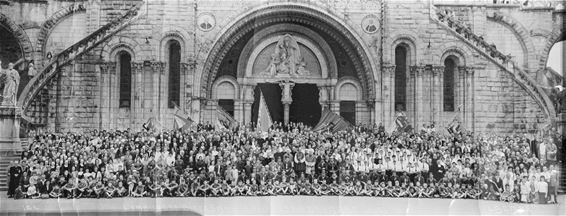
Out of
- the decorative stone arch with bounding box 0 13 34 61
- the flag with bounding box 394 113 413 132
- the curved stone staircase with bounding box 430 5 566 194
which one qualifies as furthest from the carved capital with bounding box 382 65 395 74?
the decorative stone arch with bounding box 0 13 34 61

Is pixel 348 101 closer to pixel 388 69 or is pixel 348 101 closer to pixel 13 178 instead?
pixel 388 69

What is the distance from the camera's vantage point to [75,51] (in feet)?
82.0

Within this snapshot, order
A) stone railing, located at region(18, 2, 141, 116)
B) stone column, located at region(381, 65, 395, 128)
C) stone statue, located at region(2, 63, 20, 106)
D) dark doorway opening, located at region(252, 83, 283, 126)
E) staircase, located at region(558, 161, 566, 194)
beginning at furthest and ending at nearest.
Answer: dark doorway opening, located at region(252, 83, 283, 126) → stone column, located at region(381, 65, 395, 128) → stone railing, located at region(18, 2, 141, 116) → stone statue, located at region(2, 63, 20, 106) → staircase, located at region(558, 161, 566, 194)

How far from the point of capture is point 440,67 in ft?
86.0

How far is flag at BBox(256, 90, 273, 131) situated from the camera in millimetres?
25172

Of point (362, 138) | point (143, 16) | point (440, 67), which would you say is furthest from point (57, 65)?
point (440, 67)

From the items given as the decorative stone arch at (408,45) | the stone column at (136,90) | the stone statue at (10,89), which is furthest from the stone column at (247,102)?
the stone statue at (10,89)

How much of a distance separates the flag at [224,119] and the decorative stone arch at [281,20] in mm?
886

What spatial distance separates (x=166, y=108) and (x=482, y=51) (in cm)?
1280

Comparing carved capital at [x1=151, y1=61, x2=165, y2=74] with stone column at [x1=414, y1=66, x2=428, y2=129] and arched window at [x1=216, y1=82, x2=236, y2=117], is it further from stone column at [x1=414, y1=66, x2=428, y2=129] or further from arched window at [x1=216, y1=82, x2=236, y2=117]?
stone column at [x1=414, y1=66, x2=428, y2=129]

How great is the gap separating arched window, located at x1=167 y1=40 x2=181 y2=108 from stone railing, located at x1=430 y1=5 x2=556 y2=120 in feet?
34.3

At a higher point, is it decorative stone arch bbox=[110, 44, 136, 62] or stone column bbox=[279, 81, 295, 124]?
decorative stone arch bbox=[110, 44, 136, 62]

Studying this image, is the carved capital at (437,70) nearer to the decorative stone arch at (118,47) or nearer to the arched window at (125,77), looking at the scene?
the decorative stone arch at (118,47)

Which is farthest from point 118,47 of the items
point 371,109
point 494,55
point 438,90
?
point 494,55
